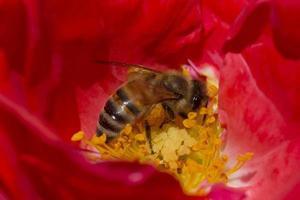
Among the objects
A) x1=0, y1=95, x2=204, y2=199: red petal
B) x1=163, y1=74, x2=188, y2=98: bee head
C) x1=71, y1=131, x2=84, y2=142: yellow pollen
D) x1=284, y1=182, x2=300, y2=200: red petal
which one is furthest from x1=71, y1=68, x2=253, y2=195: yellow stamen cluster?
x1=0, y1=95, x2=204, y2=199: red petal

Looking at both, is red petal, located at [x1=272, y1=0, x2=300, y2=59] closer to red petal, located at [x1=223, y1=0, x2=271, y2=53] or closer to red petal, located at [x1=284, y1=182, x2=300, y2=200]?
red petal, located at [x1=223, y1=0, x2=271, y2=53]

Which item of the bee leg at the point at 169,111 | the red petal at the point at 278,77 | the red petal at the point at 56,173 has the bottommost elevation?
the red petal at the point at 56,173

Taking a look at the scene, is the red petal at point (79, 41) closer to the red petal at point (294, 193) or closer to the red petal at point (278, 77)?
the red petal at point (278, 77)

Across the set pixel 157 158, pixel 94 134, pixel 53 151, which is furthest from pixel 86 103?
pixel 53 151

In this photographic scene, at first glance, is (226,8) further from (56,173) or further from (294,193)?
(56,173)

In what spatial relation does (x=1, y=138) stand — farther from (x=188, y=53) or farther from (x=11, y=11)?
(x=188, y=53)

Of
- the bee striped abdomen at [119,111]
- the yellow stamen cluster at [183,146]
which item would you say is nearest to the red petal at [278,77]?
the yellow stamen cluster at [183,146]
